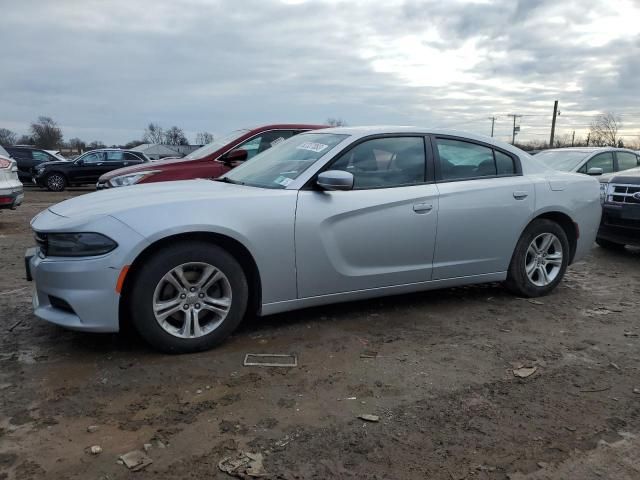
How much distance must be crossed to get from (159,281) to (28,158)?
19.8 m

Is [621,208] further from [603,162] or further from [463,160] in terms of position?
[603,162]

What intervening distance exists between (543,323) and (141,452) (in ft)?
10.7

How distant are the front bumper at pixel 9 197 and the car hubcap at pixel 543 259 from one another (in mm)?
7610

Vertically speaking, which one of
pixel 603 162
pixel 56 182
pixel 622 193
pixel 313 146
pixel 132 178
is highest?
pixel 313 146

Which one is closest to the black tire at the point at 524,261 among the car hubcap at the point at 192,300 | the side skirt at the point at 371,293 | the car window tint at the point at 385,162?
the side skirt at the point at 371,293

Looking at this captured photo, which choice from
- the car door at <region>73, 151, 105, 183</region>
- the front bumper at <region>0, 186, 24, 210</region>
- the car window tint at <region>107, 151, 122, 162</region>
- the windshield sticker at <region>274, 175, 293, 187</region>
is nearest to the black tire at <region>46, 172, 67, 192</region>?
the car door at <region>73, 151, 105, 183</region>

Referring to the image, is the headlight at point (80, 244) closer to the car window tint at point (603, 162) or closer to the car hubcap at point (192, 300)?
the car hubcap at point (192, 300)

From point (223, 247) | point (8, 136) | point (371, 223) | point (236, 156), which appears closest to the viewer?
point (223, 247)

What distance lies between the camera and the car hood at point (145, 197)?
A: 3.56 meters

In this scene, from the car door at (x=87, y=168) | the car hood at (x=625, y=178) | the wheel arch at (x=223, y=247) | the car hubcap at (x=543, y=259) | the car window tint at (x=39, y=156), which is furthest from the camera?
the car window tint at (x=39, y=156)

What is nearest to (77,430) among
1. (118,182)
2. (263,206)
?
(263,206)

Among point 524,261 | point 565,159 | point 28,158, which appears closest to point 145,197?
point 524,261

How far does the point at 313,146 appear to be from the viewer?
450cm

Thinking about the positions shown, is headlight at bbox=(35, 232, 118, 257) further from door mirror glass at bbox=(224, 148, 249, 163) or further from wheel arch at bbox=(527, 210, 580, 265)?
door mirror glass at bbox=(224, 148, 249, 163)
